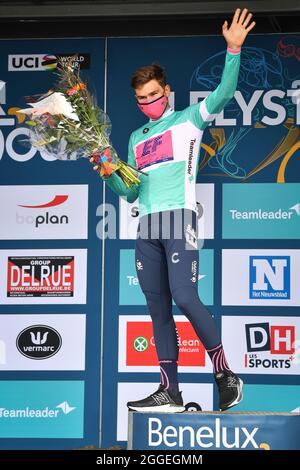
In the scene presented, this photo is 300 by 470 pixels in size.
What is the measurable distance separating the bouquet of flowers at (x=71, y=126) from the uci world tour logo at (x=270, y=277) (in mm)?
1340

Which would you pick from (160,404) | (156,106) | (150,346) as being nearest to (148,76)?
(156,106)

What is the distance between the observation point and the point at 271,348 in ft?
22.2

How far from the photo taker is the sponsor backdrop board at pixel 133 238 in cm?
680

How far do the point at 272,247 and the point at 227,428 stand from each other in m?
1.77

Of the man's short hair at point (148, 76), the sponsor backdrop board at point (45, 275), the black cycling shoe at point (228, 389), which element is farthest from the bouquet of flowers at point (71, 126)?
the black cycling shoe at point (228, 389)

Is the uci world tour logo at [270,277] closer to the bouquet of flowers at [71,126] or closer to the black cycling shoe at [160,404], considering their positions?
the black cycling shoe at [160,404]

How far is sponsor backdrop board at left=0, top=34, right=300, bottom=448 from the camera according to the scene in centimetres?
680

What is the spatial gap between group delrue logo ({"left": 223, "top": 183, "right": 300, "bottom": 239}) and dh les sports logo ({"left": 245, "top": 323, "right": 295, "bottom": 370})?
22.6 inches

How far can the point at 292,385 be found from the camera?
6.73m

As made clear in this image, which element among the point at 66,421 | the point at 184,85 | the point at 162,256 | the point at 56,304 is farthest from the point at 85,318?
the point at 184,85

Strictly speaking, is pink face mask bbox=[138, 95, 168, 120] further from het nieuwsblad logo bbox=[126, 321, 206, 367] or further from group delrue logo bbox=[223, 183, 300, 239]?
het nieuwsblad logo bbox=[126, 321, 206, 367]

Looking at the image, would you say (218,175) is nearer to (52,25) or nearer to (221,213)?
(221,213)

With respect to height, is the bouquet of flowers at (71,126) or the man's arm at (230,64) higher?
the man's arm at (230,64)
